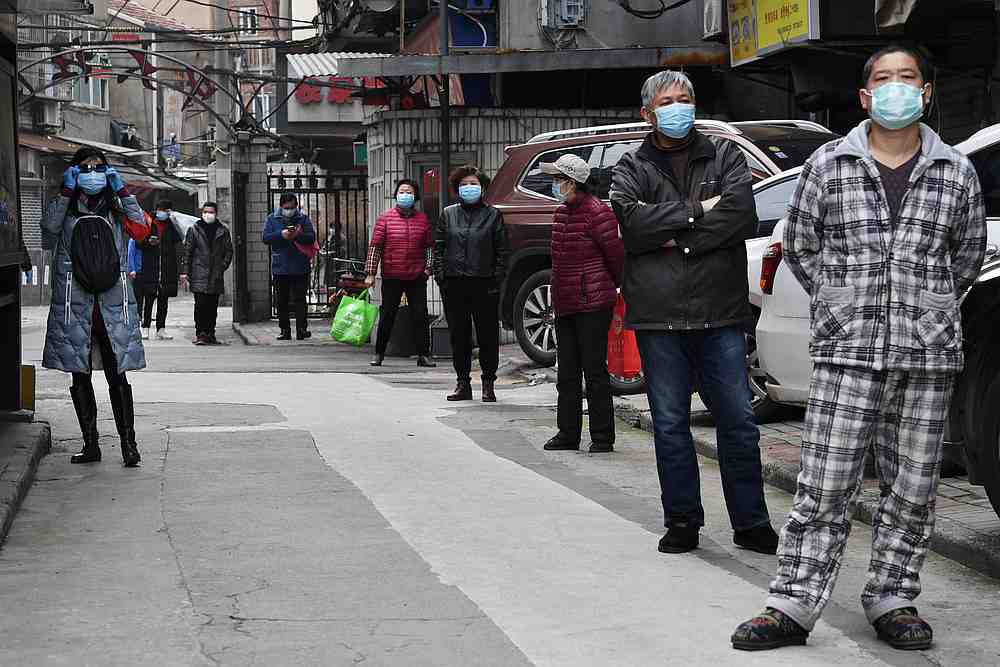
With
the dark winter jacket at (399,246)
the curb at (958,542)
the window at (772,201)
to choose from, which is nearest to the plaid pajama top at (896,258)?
the curb at (958,542)

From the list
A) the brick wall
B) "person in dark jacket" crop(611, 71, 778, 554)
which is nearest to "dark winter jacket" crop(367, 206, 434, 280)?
"person in dark jacket" crop(611, 71, 778, 554)

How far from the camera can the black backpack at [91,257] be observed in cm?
963

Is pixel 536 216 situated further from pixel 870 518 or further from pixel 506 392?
pixel 870 518

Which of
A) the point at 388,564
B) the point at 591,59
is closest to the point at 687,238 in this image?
the point at 388,564

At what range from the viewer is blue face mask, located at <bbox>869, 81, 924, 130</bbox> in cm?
533

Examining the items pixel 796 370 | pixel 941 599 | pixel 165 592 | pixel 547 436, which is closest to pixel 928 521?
pixel 941 599

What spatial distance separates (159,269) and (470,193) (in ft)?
30.5

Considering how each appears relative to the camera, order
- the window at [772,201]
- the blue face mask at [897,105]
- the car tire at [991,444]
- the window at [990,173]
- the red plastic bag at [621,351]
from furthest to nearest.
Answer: the red plastic bag at [621,351] < the window at [772,201] < the window at [990,173] < the car tire at [991,444] < the blue face mask at [897,105]

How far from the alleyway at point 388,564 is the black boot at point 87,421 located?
118mm

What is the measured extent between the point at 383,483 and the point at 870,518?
2651mm

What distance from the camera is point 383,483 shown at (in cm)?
904

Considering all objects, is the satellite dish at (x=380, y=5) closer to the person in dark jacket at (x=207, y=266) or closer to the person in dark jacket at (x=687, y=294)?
the person in dark jacket at (x=207, y=266)

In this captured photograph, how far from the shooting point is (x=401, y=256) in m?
16.9

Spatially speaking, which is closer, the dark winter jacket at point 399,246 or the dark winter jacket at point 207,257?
the dark winter jacket at point 399,246
